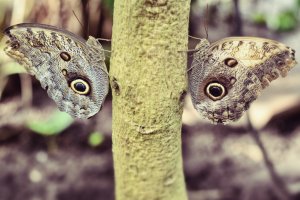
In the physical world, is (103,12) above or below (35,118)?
above

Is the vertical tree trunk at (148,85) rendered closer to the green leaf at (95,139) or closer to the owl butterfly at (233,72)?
the owl butterfly at (233,72)

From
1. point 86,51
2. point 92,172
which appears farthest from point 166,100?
point 92,172

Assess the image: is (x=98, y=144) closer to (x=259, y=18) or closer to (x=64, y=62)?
(x=64, y=62)

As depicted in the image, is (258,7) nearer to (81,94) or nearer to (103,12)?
(103,12)

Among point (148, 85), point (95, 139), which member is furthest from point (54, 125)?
point (148, 85)

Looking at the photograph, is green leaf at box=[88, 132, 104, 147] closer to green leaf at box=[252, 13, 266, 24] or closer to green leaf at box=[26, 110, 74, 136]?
green leaf at box=[26, 110, 74, 136]

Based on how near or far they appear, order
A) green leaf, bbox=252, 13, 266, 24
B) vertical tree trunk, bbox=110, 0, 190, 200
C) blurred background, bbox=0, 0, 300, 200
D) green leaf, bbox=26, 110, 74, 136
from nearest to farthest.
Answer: vertical tree trunk, bbox=110, 0, 190, 200, blurred background, bbox=0, 0, 300, 200, green leaf, bbox=26, 110, 74, 136, green leaf, bbox=252, 13, 266, 24

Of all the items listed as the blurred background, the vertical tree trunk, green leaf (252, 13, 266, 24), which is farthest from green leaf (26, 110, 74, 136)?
green leaf (252, 13, 266, 24)

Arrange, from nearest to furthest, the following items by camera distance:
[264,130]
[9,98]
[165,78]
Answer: [165,78]
[264,130]
[9,98]
